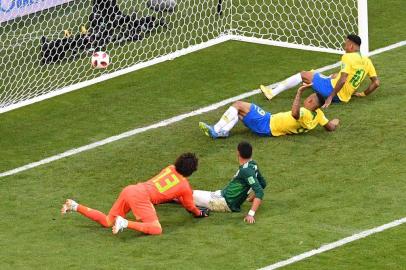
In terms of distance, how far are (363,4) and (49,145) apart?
5.54 m

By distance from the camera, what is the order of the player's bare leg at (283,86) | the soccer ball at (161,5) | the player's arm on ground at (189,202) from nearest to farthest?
1. the player's arm on ground at (189,202)
2. the player's bare leg at (283,86)
3. the soccer ball at (161,5)

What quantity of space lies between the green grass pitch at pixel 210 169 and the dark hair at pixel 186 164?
0.63 m

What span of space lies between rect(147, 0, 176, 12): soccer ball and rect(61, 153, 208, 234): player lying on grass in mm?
6500

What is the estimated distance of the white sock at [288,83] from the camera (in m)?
20.2

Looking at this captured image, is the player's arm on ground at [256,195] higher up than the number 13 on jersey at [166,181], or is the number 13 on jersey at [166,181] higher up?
the number 13 on jersey at [166,181]

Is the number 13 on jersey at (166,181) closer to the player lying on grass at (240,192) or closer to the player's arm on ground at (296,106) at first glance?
the player lying on grass at (240,192)

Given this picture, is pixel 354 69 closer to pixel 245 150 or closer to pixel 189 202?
pixel 245 150

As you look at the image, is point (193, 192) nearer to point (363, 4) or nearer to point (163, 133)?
point (163, 133)

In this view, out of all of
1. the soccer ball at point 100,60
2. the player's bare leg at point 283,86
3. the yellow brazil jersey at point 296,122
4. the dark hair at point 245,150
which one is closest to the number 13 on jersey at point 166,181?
the dark hair at point 245,150

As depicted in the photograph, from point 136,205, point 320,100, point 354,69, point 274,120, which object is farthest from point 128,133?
point 136,205

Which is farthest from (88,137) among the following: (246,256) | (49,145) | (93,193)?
(246,256)

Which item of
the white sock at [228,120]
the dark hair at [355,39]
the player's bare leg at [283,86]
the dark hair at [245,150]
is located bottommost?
the player's bare leg at [283,86]

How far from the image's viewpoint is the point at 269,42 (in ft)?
73.6

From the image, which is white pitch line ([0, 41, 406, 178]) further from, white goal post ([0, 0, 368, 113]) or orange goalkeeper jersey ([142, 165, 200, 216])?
orange goalkeeper jersey ([142, 165, 200, 216])
